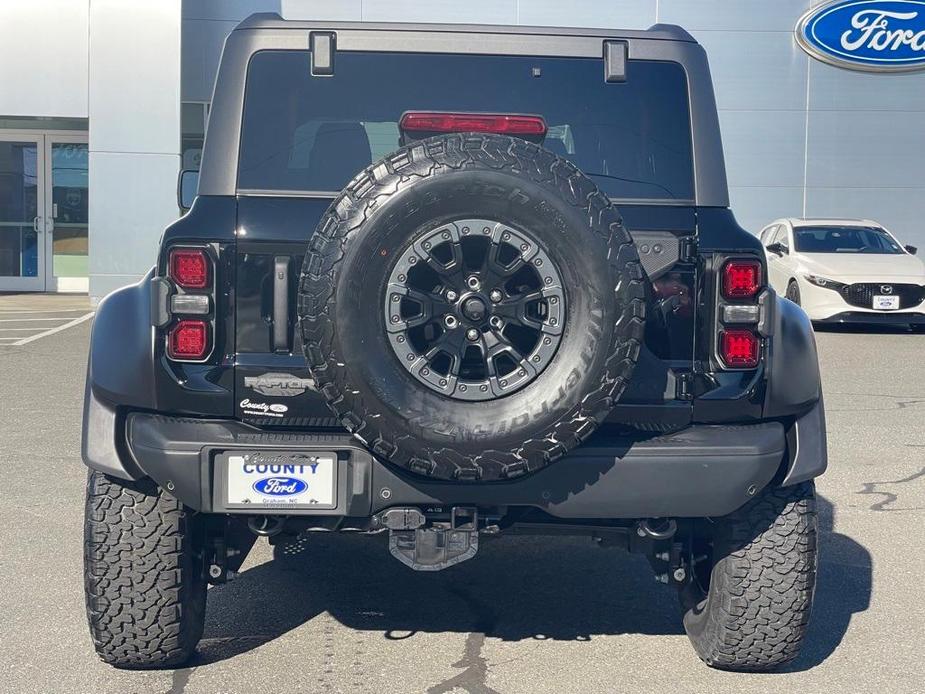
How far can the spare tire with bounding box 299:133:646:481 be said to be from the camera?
10.5ft

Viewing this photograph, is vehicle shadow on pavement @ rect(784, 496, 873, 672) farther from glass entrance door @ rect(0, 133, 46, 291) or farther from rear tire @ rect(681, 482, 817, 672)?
glass entrance door @ rect(0, 133, 46, 291)

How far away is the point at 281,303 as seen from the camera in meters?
3.50

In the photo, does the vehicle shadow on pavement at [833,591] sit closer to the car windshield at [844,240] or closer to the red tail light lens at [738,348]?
the red tail light lens at [738,348]

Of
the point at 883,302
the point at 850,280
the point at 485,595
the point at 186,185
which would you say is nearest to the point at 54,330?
the point at 850,280

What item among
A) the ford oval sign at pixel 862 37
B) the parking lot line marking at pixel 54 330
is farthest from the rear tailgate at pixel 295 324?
the ford oval sign at pixel 862 37

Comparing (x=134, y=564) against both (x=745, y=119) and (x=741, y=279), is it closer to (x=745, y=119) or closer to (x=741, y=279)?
(x=741, y=279)

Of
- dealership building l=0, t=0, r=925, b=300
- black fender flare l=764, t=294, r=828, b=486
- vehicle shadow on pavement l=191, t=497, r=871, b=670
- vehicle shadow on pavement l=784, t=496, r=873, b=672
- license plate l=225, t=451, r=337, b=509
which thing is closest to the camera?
license plate l=225, t=451, r=337, b=509

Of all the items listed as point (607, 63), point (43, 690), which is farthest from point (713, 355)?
point (43, 690)

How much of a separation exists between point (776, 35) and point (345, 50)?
18449mm

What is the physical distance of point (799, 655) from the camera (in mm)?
4117

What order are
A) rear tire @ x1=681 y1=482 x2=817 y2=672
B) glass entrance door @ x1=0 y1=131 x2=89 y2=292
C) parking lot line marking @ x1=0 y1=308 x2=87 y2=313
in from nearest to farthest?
rear tire @ x1=681 y1=482 x2=817 y2=672 → parking lot line marking @ x1=0 y1=308 x2=87 y2=313 → glass entrance door @ x1=0 y1=131 x2=89 y2=292

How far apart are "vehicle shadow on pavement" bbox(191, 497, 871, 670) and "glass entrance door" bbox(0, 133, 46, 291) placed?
58.0 ft

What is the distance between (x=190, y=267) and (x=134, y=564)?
92 cm

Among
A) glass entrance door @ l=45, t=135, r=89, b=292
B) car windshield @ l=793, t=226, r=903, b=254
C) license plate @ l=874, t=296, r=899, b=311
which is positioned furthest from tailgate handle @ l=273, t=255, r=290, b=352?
glass entrance door @ l=45, t=135, r=89, b=292
